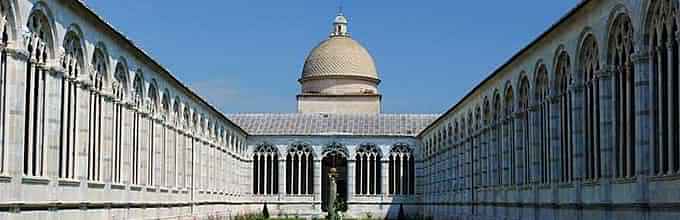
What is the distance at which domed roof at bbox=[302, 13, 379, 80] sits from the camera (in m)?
80.8

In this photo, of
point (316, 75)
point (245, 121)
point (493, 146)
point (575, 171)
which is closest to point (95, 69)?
point (575, 171)

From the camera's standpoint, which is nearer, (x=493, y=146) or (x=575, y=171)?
(x=575, y=171)

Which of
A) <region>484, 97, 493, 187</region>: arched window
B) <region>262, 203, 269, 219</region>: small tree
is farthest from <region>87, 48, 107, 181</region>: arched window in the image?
<region>262, 203, 269, 219</region>: small tree

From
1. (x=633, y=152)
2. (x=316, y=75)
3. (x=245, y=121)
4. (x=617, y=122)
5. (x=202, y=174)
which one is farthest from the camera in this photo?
(x=316, y=75)

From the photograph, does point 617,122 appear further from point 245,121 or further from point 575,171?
point 245,121

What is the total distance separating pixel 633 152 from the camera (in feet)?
84.1

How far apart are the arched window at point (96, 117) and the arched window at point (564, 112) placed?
13.2 meters

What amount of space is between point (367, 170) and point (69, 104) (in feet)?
150

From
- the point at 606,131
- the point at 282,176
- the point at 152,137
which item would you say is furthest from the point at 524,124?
the point at 282,176

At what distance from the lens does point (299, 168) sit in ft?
242

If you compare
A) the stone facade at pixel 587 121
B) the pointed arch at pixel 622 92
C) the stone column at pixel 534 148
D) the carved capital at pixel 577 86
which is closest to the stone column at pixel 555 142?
the stone facade at pixel 587 121

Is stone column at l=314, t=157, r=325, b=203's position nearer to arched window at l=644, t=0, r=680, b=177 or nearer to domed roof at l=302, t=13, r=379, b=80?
domed roof at l=302, t=13, r=379, b=80

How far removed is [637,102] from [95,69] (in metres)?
15.3

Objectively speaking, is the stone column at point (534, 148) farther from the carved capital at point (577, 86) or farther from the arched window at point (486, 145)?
the arched window at point (486, 145)
